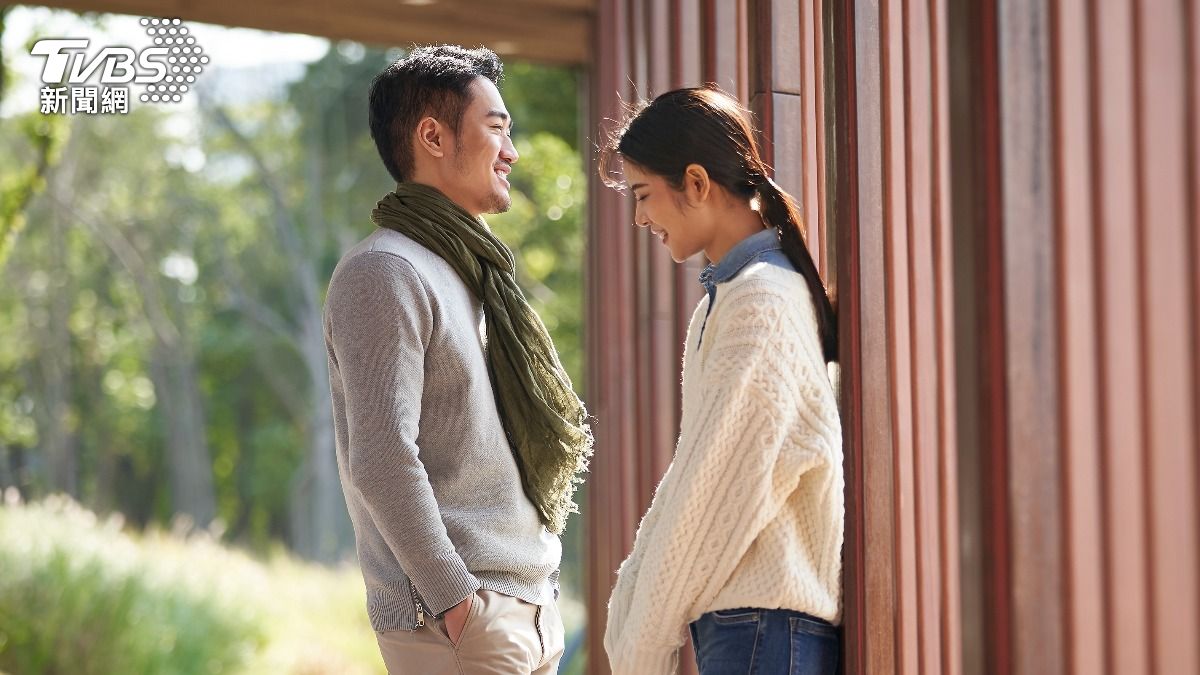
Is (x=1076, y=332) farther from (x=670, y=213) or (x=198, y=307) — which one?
(x=198, y=307)

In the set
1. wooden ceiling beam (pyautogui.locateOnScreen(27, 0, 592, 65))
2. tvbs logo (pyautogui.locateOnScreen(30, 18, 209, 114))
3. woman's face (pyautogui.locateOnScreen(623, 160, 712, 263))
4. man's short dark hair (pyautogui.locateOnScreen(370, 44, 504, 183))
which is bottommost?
woman's face (pyautogui.locateOnScreen(623, 160, 712, 263))

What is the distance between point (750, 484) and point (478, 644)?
0.53 meters

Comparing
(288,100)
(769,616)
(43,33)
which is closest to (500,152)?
(769,616)

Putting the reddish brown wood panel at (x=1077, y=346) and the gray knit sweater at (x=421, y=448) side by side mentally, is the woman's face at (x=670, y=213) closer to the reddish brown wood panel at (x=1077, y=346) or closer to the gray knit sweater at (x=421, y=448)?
the gray knit sweater at (x=421, y=448)

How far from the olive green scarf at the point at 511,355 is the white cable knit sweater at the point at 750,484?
39cm

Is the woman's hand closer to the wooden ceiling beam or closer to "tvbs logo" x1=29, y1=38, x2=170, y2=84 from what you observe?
the wooden ceiling beam

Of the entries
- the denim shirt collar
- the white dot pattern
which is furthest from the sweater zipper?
the white dot pattern

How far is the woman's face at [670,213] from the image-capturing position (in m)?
1.72

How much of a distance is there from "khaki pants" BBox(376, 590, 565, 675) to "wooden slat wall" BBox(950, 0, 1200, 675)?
27.3 inches

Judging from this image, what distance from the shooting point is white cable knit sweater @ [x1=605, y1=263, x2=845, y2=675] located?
1548 mm

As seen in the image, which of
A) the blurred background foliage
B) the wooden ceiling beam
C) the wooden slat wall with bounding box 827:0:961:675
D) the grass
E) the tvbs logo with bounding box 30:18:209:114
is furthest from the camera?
the blurred background foliage

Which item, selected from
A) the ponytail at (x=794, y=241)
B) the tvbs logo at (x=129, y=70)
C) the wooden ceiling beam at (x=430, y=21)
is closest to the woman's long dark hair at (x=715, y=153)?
the ponytail at (x=794, y=241)

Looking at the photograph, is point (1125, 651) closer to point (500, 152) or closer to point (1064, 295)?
point (1064, 295)

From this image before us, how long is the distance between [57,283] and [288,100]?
373cm
